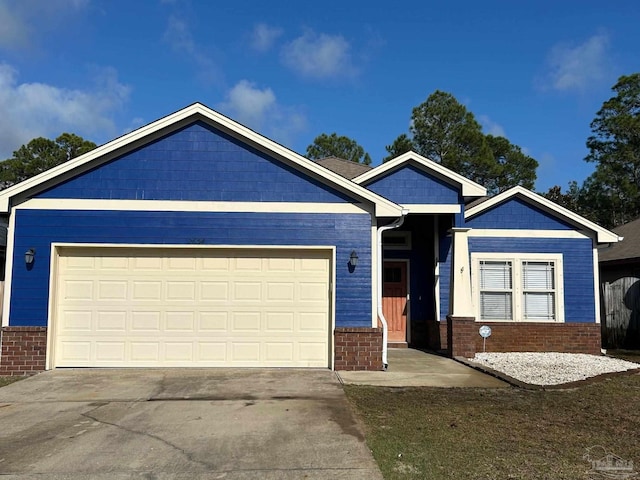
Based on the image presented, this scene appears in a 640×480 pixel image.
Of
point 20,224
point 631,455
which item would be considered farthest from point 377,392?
point 20,224

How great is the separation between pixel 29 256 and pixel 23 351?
1740mm

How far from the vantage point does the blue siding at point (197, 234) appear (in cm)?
1020

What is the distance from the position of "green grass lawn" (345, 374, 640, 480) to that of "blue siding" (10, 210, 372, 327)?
7.73 ft

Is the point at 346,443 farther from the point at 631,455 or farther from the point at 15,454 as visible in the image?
the point at 15,454

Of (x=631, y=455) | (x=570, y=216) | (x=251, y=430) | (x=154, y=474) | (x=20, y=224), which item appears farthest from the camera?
(x=570, y=216)

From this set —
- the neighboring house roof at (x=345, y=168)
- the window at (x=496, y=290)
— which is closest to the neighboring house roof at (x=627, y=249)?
the window at (x=496, y=290)

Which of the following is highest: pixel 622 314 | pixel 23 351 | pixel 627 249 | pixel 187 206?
pixel 187 206

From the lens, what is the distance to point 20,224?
1032cm

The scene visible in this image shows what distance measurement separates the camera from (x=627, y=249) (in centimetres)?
1802

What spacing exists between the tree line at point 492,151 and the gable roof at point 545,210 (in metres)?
21.1

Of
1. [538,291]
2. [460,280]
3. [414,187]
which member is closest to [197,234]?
[414,187]

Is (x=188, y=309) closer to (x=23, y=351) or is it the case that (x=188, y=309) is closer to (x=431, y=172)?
(x=23, y=351)

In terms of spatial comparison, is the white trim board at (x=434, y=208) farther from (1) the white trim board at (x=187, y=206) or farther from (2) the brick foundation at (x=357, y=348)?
(2) the brick foundation at (x=357, y=348)

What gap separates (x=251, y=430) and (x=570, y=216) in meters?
11.0
